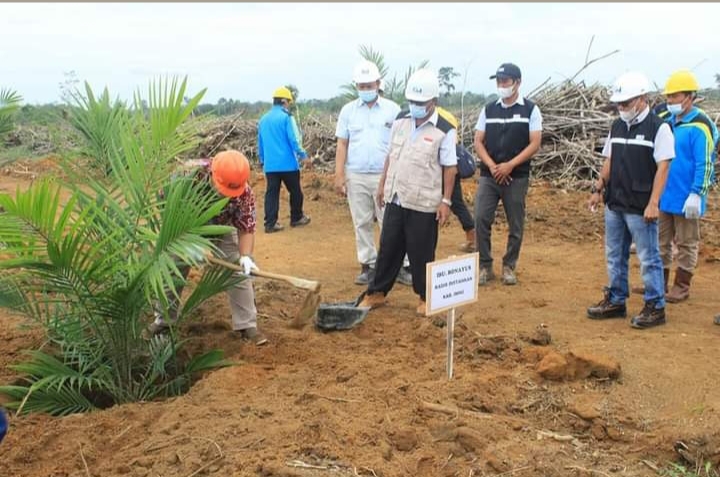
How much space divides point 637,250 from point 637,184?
1.51 ft

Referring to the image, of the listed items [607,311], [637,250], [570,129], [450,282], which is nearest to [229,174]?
[450,282]

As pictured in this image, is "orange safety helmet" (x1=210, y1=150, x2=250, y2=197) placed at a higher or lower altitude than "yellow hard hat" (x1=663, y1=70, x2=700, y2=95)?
lower

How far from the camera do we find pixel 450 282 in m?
3.93

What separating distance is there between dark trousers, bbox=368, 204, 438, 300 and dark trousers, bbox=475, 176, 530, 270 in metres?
0.97

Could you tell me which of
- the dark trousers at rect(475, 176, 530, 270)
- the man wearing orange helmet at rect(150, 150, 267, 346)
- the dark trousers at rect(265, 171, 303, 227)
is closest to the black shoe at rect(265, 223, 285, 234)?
the dark trousers at rect(265, 171, 303, 227)

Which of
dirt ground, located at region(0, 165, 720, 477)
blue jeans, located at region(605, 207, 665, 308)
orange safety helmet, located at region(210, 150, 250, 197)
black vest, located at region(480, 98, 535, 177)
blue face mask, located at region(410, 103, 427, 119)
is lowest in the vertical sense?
dirt ground, located at region(0, 165, 720, 477)

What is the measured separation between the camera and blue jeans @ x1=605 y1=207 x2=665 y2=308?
479 centimetres

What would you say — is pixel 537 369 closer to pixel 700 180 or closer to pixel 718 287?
pixel 700 180

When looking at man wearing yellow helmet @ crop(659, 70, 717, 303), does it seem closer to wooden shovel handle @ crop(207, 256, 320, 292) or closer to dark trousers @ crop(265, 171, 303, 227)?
wooden shovel handle @ crop(207, 256, 320, 292)

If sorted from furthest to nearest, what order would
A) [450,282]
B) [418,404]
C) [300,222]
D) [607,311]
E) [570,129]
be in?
[570,129] → [300,222] → [607,311] → [450,282] → [418,404]

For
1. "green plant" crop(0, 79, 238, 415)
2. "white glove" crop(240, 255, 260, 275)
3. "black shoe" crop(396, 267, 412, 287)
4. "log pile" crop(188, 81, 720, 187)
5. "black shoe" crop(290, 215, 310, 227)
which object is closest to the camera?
"green plant" crop(0, 79, 238, 415)

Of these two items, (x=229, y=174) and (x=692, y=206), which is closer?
(x=229, y=174)

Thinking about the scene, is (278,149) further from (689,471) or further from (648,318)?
(689,471)

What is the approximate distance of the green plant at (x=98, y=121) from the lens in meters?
4.27
